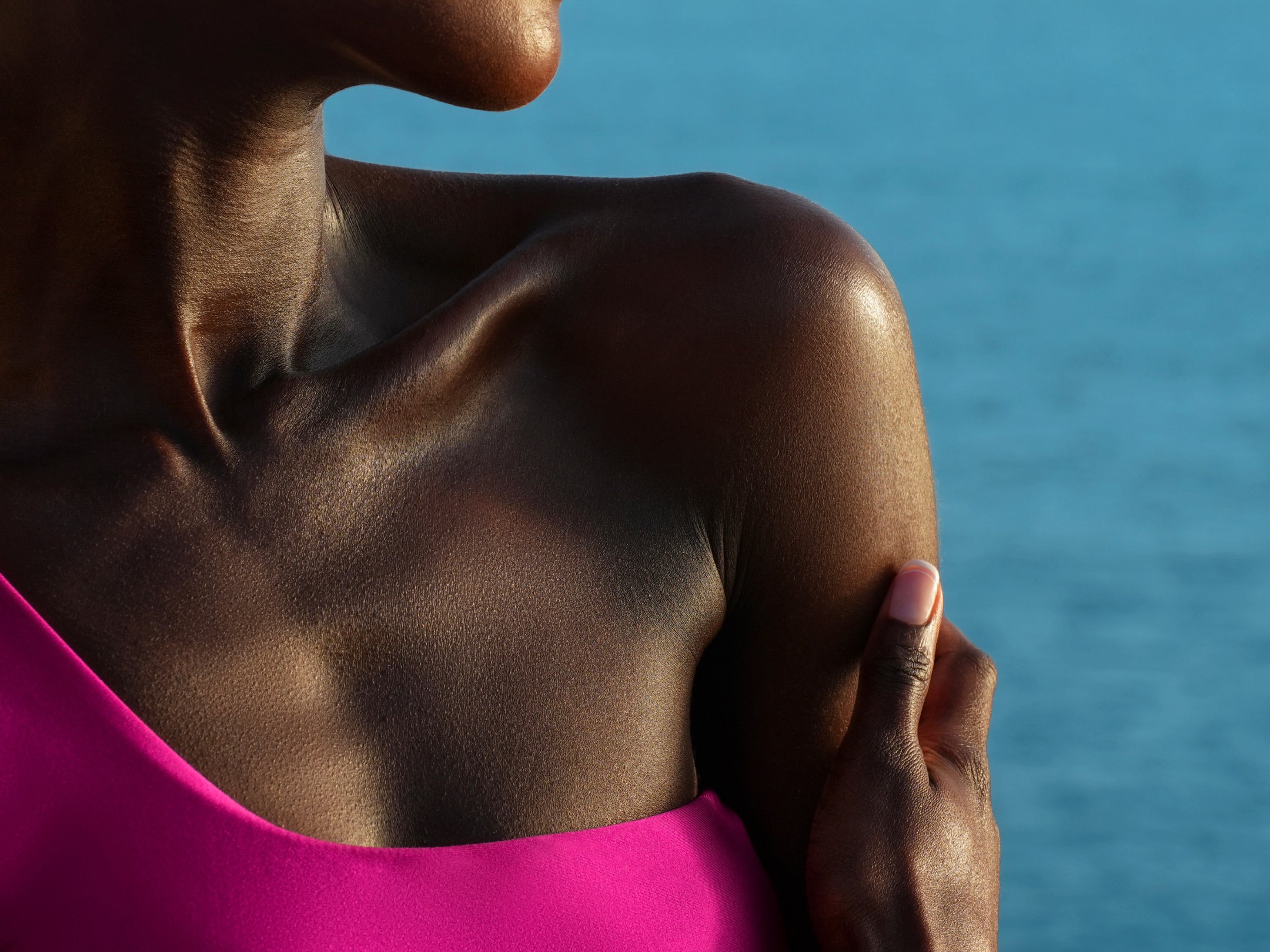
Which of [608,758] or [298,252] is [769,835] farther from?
[298,252]

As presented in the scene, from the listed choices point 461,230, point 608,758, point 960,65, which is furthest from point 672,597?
point 960,65

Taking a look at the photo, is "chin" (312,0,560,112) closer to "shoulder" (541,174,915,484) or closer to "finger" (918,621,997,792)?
"shoulder" (541,174,915,484)

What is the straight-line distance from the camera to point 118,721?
582 millimetres

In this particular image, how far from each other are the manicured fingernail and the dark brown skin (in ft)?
0.04

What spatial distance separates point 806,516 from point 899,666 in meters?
0.07

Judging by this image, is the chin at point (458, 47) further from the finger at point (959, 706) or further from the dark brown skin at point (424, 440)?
the finger at point (959, 706)

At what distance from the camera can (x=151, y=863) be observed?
1.89 ft

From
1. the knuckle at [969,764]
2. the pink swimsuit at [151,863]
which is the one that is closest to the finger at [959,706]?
the knuckle at [969,764]

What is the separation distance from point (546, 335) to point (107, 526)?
7.8 inches

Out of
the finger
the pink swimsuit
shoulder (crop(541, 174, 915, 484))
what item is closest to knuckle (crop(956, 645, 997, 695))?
the finger

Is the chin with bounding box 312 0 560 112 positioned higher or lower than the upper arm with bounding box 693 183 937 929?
higher

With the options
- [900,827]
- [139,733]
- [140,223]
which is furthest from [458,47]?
[900,827]

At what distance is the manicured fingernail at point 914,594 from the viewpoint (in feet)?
2.36

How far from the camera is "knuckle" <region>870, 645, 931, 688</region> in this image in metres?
0.72
